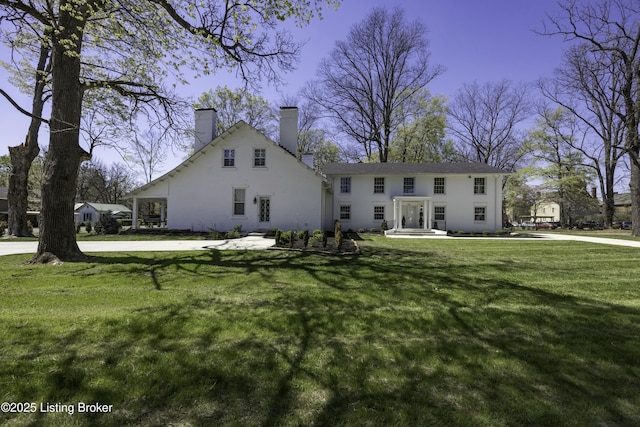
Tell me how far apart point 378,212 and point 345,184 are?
137 inches

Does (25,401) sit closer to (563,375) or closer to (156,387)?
(156,387)

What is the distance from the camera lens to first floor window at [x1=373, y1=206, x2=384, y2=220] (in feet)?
83.7

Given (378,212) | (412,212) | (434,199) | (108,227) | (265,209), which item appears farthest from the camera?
(412,212)

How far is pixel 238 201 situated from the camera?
20219mm

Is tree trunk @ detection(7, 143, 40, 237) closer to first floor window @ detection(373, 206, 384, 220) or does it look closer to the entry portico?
first floor window @ detection(373, 206, 384, 220)

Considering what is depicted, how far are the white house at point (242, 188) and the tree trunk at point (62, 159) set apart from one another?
35.2 feet

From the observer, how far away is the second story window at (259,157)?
20.0m

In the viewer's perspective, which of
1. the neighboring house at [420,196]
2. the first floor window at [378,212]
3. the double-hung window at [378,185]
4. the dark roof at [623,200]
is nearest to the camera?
the neighboring house at [420,196]

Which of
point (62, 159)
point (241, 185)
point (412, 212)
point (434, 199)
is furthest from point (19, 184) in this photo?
point (434, 199)

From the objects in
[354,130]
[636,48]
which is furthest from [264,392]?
[354,130]

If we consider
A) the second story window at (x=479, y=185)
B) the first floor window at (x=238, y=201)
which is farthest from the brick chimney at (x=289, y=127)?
the second story window at (x=479, y=185)

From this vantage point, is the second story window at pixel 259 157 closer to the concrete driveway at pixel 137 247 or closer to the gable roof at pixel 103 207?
the concrete driveway at pixel 137 247

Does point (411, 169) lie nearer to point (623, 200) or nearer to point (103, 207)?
point (103, 207)

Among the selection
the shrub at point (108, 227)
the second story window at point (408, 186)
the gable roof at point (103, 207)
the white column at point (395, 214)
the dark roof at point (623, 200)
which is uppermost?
the dark roof at point (623, 200)
